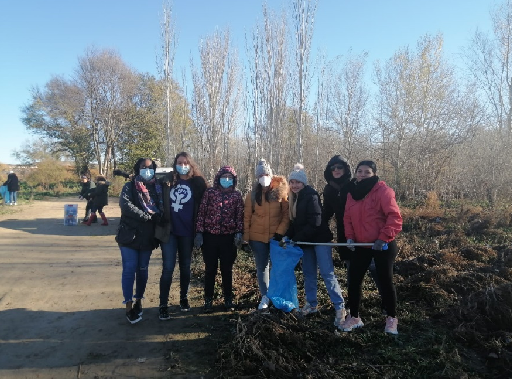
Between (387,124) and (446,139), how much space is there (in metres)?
2.68

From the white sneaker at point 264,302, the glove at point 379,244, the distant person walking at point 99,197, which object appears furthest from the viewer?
the distant person walking at point 99,197

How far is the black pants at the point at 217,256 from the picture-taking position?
414cm

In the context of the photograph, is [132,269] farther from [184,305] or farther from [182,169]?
[182,169]

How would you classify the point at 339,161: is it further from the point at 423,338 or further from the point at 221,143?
the point at 221,143

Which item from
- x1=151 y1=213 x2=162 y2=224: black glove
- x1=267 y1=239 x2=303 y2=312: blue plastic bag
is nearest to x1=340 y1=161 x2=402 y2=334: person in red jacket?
x1=267 y1=239 x2=303 y2=312: blue plastic bag

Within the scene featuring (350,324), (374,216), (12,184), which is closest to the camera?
(374,216)

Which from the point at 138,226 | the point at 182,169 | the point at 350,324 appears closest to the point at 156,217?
the point at 138,226

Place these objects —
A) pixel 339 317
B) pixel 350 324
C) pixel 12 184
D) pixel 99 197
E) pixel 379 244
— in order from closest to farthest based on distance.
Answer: pixel 379 244 → pixel 350 324 → pixel 339 317 → pixel 99 197 → pixel 12 184

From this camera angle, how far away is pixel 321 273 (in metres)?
3.88

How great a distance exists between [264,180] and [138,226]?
1548mm

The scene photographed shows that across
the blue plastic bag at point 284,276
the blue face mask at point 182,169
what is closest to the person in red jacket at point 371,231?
the blue plastic bag at point 284,276

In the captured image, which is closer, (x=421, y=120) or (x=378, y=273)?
(x=378, y=273)

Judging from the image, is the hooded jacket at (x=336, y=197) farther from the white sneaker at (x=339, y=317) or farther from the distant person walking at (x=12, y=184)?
the distant person walking at (x=12, y=184)

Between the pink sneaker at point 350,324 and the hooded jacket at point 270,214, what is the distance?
116cm
